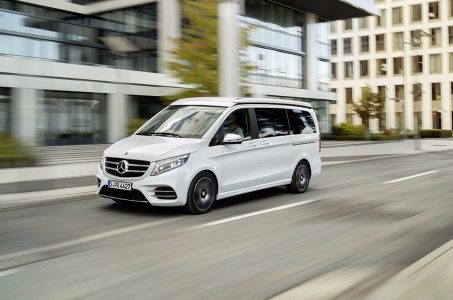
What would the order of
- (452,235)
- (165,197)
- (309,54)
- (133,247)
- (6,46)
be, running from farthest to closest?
(309,54) < (6,46) < (165,197) < (452,235) < (133,247)

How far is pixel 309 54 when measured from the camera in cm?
4541

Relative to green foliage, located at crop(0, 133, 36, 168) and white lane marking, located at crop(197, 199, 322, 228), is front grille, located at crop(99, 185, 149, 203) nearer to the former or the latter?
white lane marking, located at crop(197, 199, 322, 228)

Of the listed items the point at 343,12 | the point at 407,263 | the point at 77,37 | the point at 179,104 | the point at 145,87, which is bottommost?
the point at 407,263

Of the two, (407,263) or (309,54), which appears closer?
(407,263)

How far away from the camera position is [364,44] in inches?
3076

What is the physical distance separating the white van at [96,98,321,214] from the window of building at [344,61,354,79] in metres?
71.3

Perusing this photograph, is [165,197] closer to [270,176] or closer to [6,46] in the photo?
[270,176]

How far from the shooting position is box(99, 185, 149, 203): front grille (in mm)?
7684

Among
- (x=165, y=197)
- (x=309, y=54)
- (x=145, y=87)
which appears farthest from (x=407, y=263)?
(x=309, y=54)

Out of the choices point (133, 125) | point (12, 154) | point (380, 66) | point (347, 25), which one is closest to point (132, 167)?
point (12, 154)

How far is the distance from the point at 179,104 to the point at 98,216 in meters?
2.59

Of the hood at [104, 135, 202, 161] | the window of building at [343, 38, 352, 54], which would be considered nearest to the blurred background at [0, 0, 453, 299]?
the hood at [104, 135, 202, 161]

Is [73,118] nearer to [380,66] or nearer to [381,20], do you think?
[380,66]

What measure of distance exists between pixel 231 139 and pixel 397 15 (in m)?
73.7
